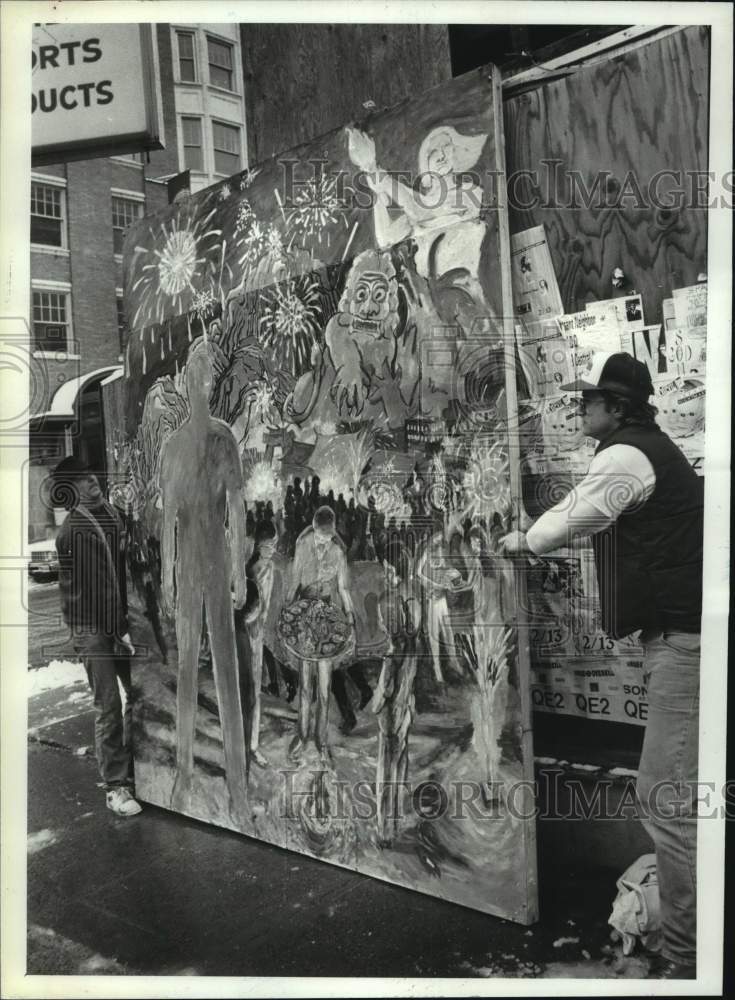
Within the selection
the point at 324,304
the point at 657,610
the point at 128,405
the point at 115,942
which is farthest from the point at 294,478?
the point at 115,942

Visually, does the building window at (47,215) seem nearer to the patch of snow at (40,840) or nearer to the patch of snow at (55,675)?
the patch of snow at (55,675)

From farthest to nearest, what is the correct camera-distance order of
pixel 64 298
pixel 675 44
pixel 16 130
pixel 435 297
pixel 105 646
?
pixel 105 646 → pixel 64 298 → pixel 16 130 → pixel 435 297 → pixel 675 44

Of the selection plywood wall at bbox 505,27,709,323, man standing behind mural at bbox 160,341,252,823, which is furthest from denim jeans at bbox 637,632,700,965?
man standing behind mural at bbox 160,341,252,823

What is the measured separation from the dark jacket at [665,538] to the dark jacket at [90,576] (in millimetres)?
2034

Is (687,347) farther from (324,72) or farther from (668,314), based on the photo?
(324,72)

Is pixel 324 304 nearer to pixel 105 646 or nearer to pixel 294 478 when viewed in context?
pixel 294 478

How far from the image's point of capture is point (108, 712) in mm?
3533

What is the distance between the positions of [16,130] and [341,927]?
278 centimetres

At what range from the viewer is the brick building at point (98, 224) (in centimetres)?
285

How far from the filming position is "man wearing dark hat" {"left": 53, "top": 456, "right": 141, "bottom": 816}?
332 cm

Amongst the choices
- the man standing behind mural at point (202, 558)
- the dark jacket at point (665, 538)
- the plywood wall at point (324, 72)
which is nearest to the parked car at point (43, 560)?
the man standing behind mural at point (202, 558)

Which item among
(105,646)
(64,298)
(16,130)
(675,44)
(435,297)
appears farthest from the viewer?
(105,646)

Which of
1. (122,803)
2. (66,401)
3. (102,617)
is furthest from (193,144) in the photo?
(122,803)

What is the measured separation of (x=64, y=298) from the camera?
310cm
